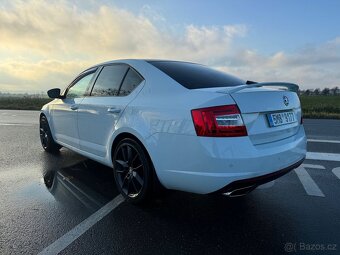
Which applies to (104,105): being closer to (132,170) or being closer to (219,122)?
(132,170)

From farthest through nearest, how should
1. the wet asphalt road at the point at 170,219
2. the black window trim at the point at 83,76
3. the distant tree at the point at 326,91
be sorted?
the distant tree at the point at 326,91
the black window trim at the point at 83,76
the wet asphalt road at the point at 170,219

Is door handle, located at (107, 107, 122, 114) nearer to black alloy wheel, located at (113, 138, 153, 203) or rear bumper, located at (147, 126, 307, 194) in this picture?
black alloy wheel, located at (113, 138, 153, 203)

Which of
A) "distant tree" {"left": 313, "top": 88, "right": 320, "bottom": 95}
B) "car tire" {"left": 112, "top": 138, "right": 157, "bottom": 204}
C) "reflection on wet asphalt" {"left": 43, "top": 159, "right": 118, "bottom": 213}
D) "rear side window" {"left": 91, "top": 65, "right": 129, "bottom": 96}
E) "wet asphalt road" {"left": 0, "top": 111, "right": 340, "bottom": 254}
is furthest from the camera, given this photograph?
"distant tree" {"left": 313, "top": 88, "right": 320, "bottom": 95}

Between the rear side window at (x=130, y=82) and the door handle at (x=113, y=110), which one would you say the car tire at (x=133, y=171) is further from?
the rear side window at (x=130, y=82)

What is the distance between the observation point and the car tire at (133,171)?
3.37 metres

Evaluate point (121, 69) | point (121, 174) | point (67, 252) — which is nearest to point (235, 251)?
point (67, 252)

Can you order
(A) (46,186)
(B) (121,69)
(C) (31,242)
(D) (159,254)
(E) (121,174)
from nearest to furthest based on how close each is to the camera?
(D) (159,254) < (C) (31,242) < (E) (121,174) < (B) (121,69) < (A) (46,186)

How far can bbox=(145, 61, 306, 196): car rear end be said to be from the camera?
9.18ft

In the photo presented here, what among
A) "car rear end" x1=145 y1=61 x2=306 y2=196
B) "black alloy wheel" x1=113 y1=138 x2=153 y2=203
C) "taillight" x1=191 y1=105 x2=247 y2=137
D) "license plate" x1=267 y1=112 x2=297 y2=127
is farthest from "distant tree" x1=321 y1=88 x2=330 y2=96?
"taillight" x1=191 y1=105 x2=247 y2=137

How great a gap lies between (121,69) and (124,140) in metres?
1.00

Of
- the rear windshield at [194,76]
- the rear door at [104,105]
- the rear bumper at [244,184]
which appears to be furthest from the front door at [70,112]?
the rear bumper at [244,184]

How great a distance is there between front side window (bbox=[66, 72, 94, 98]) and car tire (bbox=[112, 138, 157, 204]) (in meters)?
1.43

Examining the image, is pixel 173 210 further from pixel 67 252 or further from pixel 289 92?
pixel 289 92

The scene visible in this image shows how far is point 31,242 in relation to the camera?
283 centimetres
